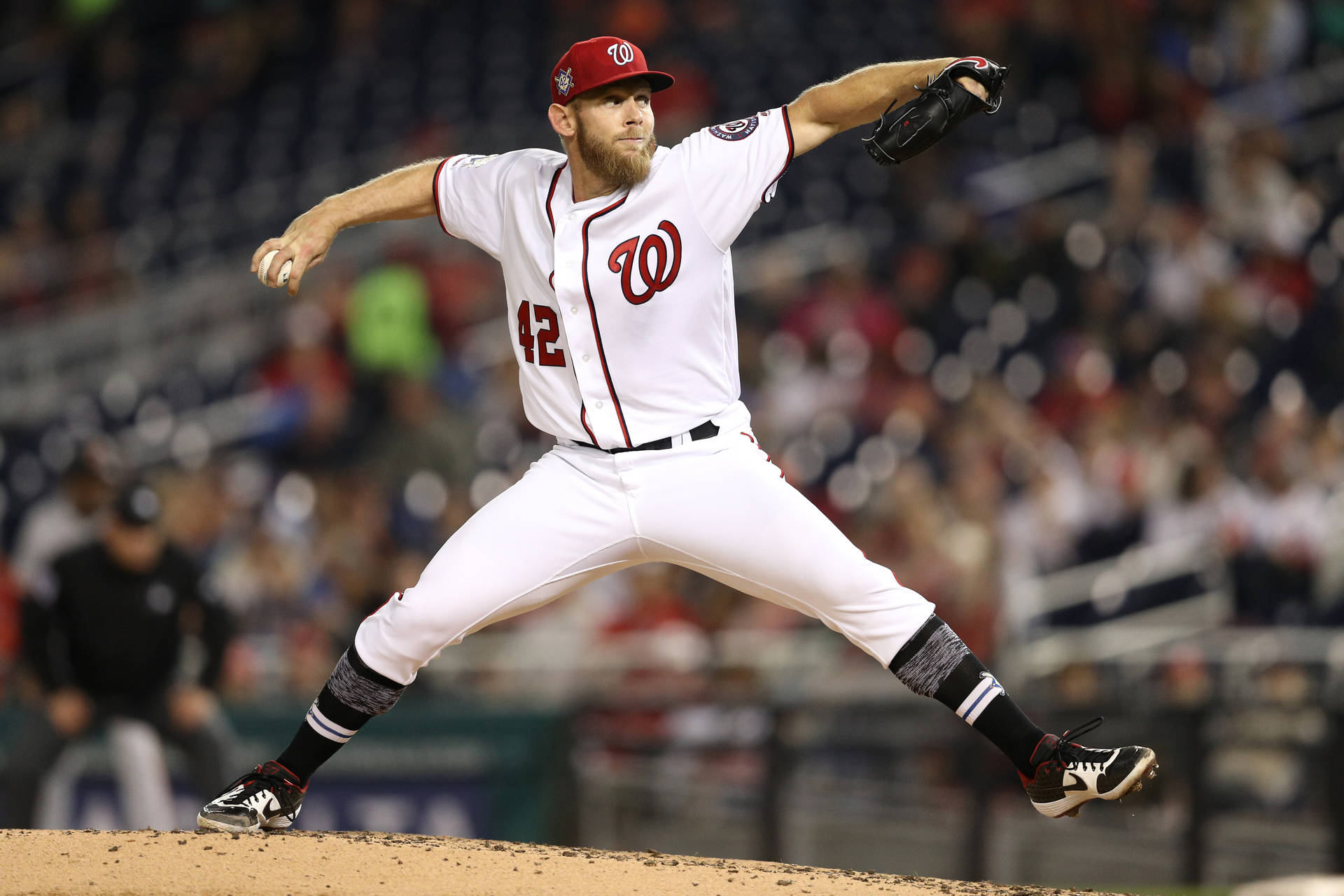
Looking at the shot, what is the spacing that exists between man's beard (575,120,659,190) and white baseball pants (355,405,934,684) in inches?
25.2

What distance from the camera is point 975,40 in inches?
420

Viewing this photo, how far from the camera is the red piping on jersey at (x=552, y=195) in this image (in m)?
4.02

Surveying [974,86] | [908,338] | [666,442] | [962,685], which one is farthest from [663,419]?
[908,338]

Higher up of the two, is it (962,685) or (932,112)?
(932,112)

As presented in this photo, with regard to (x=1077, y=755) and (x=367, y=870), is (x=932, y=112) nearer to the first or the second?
(x=1077, y=755)

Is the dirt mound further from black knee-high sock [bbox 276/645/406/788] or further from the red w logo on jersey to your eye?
the red w logo on jersey

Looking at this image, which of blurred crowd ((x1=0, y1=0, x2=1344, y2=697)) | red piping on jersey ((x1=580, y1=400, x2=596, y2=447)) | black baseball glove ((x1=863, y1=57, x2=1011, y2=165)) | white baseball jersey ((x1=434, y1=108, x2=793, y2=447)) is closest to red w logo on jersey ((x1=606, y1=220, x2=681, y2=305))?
white baseball jersey ((x1=434, y1=108, x2=793, y2=447))

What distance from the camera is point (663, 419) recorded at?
156 inches

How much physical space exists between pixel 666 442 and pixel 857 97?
3.06 ft

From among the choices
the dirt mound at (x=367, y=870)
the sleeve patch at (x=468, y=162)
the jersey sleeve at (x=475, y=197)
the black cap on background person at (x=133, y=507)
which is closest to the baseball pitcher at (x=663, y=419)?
the jersey sleeve at (x=475, y=197)

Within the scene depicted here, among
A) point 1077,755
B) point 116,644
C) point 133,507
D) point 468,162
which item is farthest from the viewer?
point 116,644

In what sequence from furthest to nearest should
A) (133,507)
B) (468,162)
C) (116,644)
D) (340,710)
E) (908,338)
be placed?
(908,338) → (116,644) → (133,507) → (468,162) → (340,710)

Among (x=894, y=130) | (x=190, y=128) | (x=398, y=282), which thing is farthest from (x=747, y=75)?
(x=894, y=130)

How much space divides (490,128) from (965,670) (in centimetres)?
875
